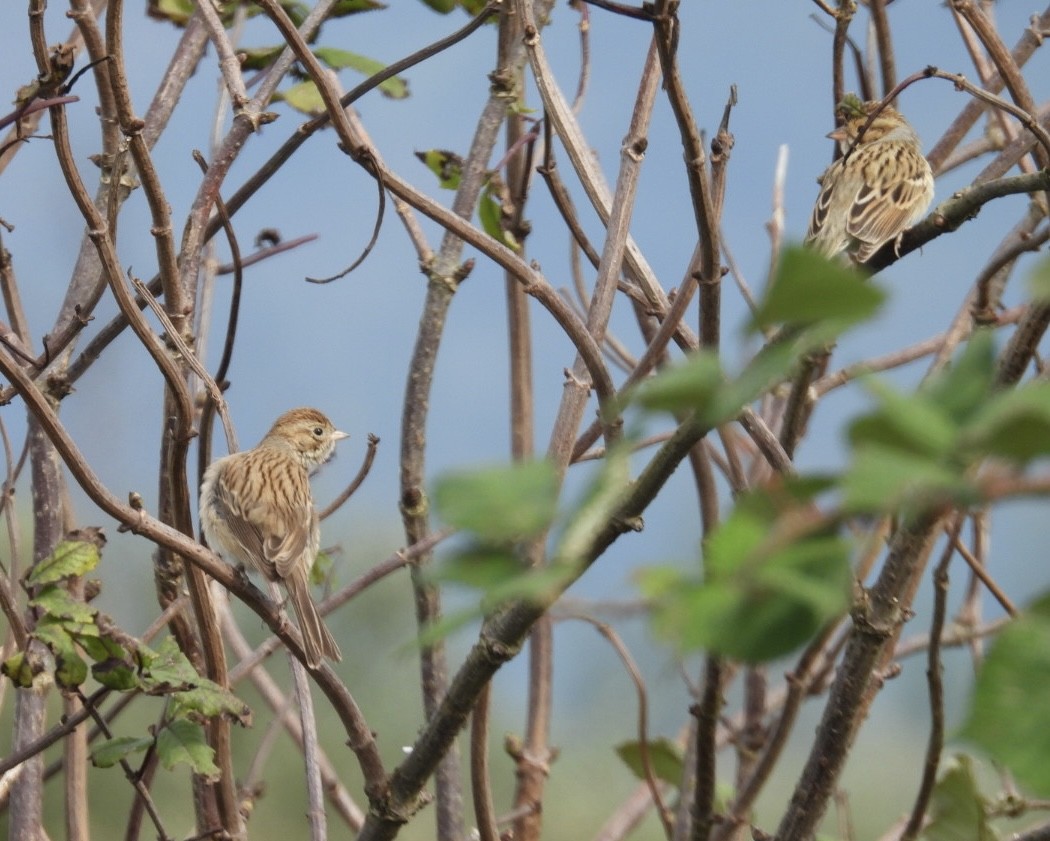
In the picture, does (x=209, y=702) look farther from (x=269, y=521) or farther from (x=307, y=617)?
(x=269, y=521)

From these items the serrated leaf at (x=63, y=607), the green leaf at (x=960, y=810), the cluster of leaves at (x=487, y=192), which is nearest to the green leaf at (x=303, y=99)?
the cluster of leaves at (x=487, y=192)

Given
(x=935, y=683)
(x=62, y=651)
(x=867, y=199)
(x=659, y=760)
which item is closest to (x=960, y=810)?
(x=935, y=683)

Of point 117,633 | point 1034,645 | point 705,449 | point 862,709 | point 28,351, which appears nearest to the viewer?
Answer: point 1034,645

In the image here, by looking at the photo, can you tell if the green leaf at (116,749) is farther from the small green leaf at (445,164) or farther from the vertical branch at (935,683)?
the small green leaf at (445,164)

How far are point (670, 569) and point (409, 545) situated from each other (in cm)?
225

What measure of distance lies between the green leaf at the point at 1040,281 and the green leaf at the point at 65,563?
1.69 meters

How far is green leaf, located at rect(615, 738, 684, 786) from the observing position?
2.98 m

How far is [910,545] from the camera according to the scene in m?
2.00

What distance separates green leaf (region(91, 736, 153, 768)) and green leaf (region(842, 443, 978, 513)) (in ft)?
5.85

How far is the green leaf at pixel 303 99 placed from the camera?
2.72 meters

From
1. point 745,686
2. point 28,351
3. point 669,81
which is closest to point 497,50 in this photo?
point 28,351

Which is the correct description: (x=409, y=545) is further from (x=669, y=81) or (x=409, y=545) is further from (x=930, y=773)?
(x=669, y=81)

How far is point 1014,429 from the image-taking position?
1.41ft

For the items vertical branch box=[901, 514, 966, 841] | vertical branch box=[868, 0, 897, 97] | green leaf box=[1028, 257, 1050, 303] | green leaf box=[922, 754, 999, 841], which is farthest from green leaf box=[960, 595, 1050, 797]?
vertical branch box=[868, 0, 897, 97]
